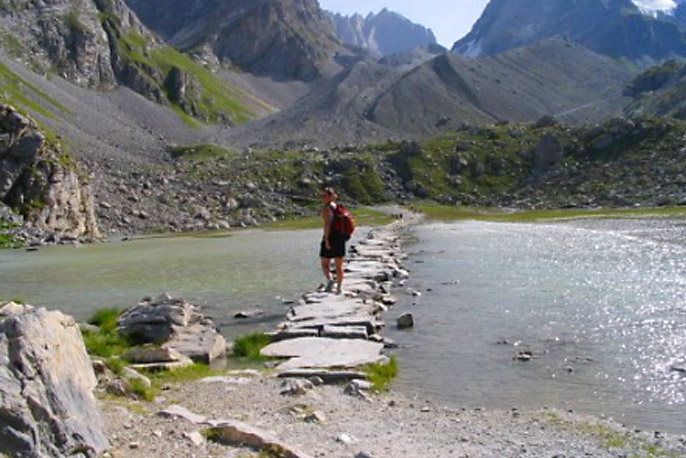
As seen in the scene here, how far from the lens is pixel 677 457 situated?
9672mm

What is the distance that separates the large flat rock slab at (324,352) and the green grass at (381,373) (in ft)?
1.10

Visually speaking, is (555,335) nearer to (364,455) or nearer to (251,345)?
(251,345)

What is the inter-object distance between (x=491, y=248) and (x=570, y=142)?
123 meters

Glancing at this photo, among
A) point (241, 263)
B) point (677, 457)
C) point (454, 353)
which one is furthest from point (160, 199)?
point (677, 457)

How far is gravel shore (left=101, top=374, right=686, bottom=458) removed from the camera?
A: 9.78 m

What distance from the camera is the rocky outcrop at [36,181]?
82.4 metres

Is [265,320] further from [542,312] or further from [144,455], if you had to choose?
[144,455]

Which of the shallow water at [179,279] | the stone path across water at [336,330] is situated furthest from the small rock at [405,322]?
the shallow water at [179,279]

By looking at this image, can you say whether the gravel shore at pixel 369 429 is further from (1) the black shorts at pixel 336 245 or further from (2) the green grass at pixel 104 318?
(1) the black shorts at pixel 336 245

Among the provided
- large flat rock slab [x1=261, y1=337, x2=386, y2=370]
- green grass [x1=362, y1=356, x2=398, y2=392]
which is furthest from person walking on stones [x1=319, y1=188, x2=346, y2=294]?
green grass [x1=362, y1=356, x2=398, y2=392]

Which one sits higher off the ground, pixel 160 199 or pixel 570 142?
pixel 570 142

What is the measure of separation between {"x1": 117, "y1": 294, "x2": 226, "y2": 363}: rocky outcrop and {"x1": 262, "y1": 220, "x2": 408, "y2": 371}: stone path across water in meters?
1.43

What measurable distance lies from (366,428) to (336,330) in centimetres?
737

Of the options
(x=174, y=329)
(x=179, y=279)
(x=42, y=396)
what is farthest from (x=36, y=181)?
(x=42, y=396)
